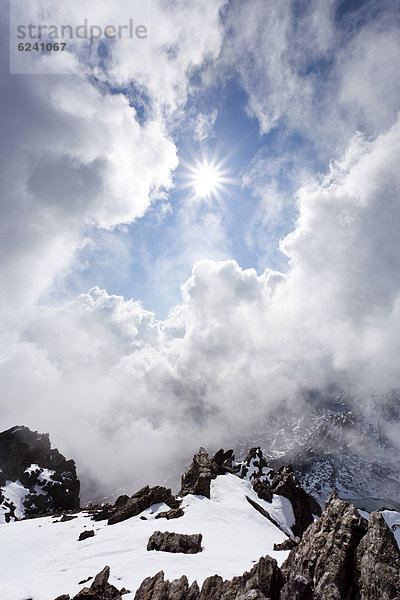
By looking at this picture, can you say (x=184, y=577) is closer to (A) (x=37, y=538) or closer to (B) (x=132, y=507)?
(B) (x=132, y=507)

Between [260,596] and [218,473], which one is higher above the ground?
[218,473]

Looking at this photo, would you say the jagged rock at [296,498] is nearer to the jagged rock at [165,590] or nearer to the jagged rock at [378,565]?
the jagged rock at [378,565]

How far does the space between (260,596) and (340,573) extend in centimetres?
418

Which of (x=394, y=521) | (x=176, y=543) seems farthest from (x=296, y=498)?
(x=394, y=521)

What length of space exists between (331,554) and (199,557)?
11038 mm

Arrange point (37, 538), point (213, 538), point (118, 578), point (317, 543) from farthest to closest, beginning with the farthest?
point (37, 538) < point (213, 538) < point (118, 578) < point (317, 543)

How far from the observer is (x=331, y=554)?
→ 14117 millimetres

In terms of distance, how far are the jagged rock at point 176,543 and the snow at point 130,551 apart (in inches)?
28.4

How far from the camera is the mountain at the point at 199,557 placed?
1294 centimetres

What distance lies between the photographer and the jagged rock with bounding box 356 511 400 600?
11834mm

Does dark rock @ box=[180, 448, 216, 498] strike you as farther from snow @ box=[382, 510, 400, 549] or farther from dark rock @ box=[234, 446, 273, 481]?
snow @ box=[382, 510, 400, 549]

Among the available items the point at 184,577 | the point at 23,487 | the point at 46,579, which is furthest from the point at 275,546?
the point at 23,487

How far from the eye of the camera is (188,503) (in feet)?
129

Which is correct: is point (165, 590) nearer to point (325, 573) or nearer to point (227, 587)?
point (227, 587)
